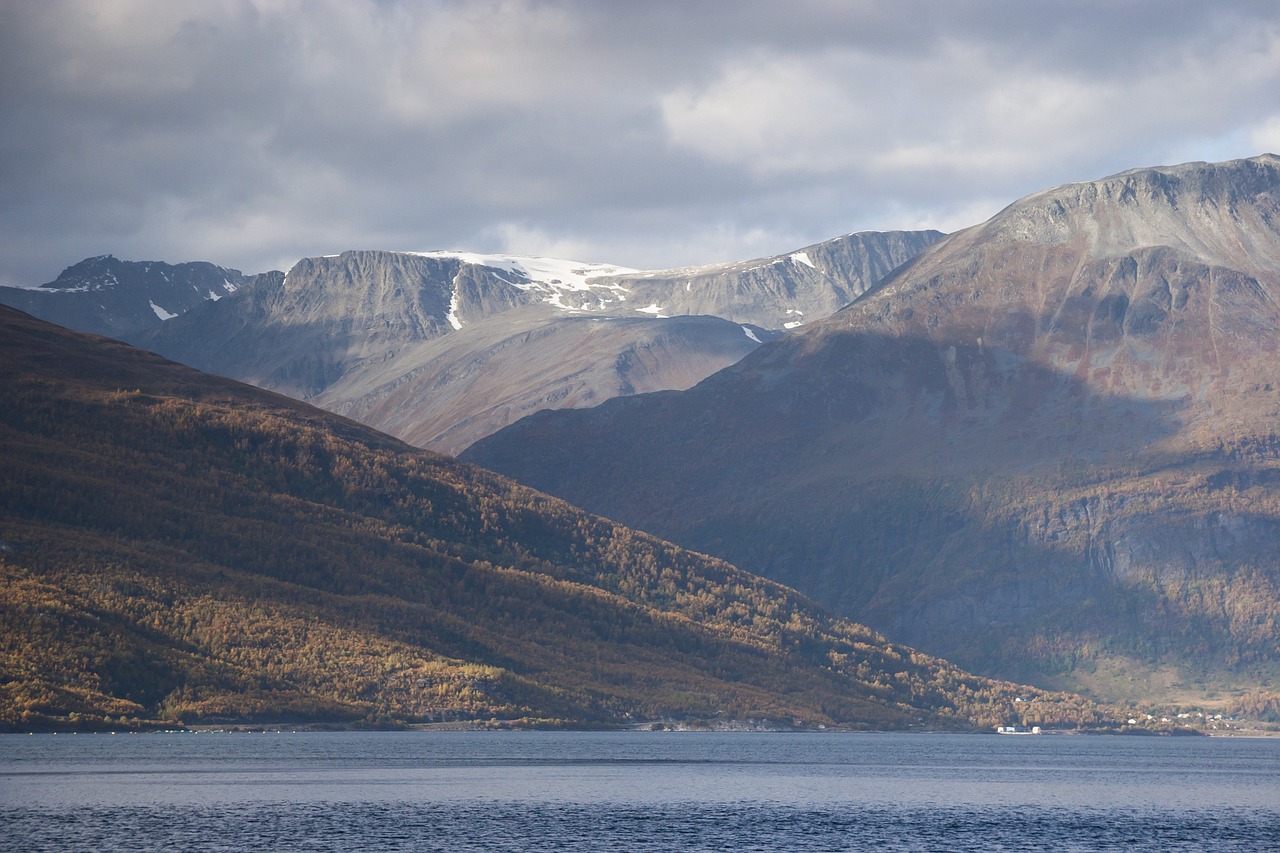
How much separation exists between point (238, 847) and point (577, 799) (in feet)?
176

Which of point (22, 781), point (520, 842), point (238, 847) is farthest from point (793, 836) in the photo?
point (22, 781)

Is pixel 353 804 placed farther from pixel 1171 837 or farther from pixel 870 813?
pixel 1171 837

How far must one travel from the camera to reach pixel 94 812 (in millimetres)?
160750

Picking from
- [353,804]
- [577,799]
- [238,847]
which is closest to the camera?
[238,847]

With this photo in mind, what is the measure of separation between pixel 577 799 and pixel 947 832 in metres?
43.0

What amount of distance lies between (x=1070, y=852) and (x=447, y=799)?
67222 millimetres

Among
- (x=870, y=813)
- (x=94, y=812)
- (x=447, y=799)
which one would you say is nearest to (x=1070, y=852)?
(x=870, y=813)

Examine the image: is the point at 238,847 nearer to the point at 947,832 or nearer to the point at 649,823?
the point at 649,823

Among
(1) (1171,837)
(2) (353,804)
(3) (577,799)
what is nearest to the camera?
(1) (1171,837)

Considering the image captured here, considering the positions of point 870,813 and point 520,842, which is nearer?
point 520,842

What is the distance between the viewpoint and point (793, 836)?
158m

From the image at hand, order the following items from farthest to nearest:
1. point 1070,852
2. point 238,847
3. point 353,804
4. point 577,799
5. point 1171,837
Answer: point 577,799 < point 353,804 < point 1171,837 < point 1070,852 < point 238,847

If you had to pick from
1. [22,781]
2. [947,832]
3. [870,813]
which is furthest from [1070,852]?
[22,781]

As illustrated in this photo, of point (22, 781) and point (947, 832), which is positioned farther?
point (22, 781)
